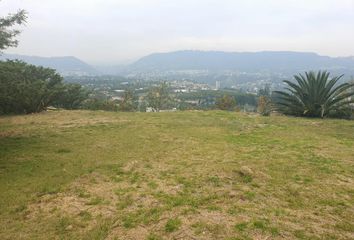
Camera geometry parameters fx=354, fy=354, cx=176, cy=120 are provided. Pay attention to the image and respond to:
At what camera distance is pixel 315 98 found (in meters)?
12.0

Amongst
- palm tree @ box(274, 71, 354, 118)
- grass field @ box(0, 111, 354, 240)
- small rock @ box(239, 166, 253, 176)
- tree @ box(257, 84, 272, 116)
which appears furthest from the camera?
tree @ box(257, 84, 272, 116)

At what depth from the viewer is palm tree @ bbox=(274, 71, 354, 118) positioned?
38.0ft

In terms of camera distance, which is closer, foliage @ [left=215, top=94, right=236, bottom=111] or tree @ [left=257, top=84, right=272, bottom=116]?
tree @ [left=257, top=84, right=272, bottom=116]

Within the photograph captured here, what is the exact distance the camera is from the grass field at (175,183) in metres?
3.94

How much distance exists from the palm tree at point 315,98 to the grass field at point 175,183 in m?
2.43

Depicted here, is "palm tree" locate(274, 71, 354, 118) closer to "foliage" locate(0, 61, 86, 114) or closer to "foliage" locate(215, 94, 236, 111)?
"foliage" locate(0, 61, 86, 114)

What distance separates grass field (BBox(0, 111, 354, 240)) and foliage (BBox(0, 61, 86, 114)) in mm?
1034

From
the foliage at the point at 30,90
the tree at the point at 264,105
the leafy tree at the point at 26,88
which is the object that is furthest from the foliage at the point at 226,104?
the leafy tree at the point at 26,88

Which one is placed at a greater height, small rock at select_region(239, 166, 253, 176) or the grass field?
small rock at select_region(239, 166, 253, 176)

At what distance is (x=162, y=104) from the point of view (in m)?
30.0

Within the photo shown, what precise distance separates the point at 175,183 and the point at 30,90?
17.7ft

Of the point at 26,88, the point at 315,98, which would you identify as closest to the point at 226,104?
the point at 315,98

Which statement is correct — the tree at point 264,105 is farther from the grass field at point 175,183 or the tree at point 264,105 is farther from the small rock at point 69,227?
the small rock at point 69,227

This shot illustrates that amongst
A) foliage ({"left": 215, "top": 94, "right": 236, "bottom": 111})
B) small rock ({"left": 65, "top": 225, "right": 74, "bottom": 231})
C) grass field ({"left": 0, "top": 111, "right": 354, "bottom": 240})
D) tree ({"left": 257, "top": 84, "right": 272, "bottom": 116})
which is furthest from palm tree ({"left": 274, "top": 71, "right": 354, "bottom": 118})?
foliage ({"left": 215, "top": 94, "right": 236, "bottom": 111})
